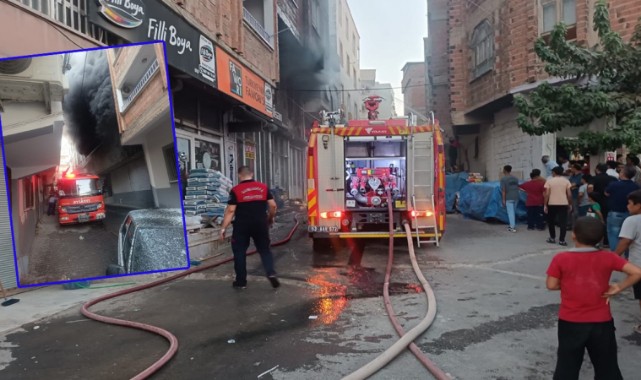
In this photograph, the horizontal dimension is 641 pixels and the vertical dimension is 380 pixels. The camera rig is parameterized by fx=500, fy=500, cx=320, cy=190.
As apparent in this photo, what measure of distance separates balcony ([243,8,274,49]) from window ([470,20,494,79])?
280 inches

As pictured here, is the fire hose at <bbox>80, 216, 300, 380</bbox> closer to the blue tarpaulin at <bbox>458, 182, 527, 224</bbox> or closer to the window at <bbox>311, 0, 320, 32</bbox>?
the blue tarpaulin at <bbox>458, 182, 527, 224</bbox>

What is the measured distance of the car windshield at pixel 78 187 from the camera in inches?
184

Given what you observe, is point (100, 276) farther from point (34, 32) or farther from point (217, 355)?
point (34, 32)

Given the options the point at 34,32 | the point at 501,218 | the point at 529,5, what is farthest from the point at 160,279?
the point at 529,5

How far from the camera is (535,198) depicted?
1109 centimetres

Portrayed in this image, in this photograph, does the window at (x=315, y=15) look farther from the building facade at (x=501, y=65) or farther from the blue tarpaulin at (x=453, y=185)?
the blue tarpaulin at (x=453, y=185)

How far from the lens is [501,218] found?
43.1ft

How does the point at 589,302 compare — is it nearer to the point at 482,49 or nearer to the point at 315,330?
the point at 315,330

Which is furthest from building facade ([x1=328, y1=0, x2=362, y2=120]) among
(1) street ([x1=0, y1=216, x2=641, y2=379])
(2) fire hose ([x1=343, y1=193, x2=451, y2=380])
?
(2) fire hose ([x1=343, y1=193, x2=451, y2=380])

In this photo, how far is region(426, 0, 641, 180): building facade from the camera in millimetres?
13579

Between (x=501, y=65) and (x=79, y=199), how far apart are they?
45.2ft

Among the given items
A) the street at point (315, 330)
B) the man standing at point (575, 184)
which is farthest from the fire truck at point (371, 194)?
the man standing at point (575, 184)

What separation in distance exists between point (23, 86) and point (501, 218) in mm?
11470

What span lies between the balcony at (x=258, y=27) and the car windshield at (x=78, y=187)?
982 centimetres
